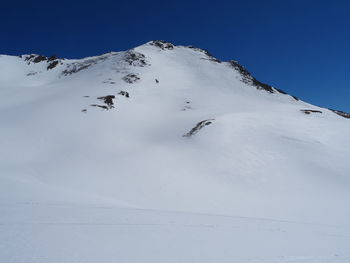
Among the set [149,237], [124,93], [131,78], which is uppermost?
[131,78]

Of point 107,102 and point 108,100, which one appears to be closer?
point 107,102

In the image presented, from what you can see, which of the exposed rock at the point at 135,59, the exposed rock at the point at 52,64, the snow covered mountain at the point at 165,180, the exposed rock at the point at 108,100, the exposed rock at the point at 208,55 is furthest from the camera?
the exposed rock at the point at 208,55

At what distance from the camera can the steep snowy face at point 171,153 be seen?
12.7 m

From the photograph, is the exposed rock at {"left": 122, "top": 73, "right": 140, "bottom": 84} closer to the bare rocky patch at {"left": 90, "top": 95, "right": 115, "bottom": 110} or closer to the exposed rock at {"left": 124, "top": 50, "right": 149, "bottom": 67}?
the exposed rock at {"left": 124, "top": 50, "right": 149, "bottom": 67}

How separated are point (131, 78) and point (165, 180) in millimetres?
31991

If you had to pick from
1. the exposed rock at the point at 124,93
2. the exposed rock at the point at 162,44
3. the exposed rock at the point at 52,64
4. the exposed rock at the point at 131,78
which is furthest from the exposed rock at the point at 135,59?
the exposed rock at the point at 52,64

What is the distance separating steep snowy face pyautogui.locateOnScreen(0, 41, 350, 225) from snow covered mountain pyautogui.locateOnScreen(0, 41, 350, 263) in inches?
3.9

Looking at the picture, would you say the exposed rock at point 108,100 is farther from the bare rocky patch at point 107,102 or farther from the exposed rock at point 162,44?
the exposed rock at point 162,44

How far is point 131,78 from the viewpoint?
43.9 meters

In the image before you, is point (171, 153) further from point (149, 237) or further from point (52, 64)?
point (52, 64)

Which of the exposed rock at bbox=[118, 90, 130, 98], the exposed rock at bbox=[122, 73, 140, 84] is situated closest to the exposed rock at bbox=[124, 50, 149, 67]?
the exposed rock at bbox=[122, 73, 140, 84]

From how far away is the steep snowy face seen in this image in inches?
498

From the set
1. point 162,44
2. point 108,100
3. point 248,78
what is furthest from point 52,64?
point 248,78

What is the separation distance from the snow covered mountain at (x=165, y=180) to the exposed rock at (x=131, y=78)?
22.9ft
